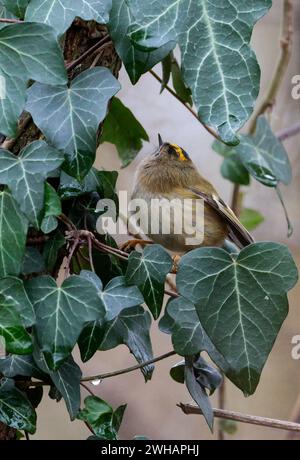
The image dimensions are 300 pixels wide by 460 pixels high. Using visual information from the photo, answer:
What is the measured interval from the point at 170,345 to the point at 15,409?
1805mm

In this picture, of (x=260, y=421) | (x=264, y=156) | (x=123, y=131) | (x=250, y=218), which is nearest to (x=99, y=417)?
(x=260, y=421)

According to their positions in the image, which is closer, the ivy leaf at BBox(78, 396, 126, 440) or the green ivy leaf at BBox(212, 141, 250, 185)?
the ivy leaf at BBox(78, 396, 126, 440)

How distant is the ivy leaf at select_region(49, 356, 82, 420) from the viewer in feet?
3.14

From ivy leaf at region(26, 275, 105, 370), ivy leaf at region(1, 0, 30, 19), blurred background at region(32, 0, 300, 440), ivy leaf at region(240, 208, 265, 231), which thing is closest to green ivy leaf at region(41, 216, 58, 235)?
ivy leaf at region(26, 275, 105, 370)

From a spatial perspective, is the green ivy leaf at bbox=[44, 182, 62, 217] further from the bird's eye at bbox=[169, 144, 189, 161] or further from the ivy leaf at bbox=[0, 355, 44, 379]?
the bird's eye at bbox=[169, 144, 189, 161]

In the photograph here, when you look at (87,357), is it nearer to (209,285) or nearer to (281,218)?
(209,285)

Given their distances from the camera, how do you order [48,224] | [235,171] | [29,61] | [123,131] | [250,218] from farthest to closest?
[250,218] < [235,171] < [123,131] < [48,224] < [29,61]

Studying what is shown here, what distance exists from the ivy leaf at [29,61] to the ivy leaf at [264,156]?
69 centimetres

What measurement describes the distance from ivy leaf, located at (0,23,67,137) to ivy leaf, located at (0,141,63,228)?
0.07 m

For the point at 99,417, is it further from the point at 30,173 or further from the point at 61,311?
the point at 30,173

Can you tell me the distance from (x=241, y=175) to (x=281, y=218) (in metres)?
1.28

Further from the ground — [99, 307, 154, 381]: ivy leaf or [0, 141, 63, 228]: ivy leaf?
[0, 141, 63, 228]: ivy leaf

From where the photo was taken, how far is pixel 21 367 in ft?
3.20

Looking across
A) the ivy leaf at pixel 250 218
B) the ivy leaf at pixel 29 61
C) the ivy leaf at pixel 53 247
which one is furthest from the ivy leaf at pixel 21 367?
the ivy leaf at pixel 250 218
